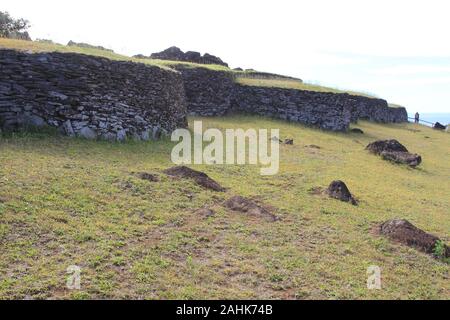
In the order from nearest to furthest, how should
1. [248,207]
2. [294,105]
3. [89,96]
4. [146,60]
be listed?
[248,207] < [89,96] < [146,60] < [294,105]

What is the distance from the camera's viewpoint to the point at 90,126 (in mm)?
13680

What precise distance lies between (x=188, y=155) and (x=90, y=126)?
3.28 meters

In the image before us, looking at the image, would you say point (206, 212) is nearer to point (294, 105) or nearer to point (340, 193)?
point (340, 193)

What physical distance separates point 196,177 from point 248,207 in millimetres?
2058

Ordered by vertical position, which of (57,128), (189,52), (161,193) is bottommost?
(161,193)

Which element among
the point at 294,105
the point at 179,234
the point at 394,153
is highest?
the point at 294,105

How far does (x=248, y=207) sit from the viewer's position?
973 centimetres

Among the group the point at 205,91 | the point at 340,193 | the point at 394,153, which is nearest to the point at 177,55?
the point at 205,91

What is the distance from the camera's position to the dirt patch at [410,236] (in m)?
8.39

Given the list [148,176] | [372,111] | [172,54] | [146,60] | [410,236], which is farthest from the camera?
[372,111]

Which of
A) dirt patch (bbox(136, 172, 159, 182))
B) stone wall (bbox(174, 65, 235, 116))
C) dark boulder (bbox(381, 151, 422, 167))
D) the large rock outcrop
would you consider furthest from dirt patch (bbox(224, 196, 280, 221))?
the large rock outcrop

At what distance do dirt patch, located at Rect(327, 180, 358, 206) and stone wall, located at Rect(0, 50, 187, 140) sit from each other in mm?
6986

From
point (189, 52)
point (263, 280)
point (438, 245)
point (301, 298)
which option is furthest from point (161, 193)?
point (189, 52)
